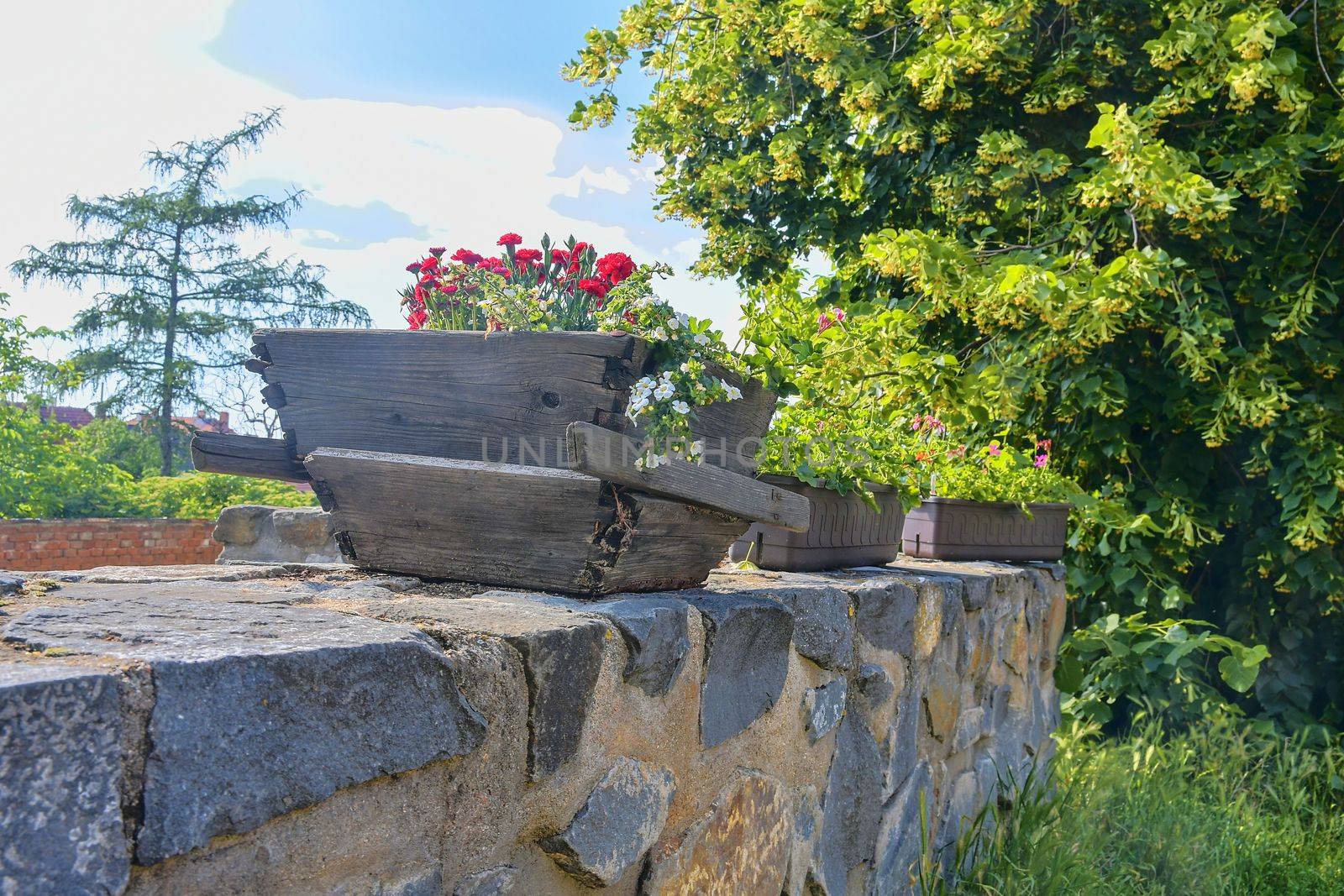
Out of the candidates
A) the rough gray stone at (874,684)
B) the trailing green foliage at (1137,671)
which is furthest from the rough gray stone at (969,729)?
the trailing green foliage at (1137,671)

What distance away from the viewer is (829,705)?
1.95 metres

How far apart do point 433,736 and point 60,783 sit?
330mm

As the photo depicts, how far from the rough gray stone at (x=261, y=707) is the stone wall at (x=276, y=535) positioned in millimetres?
2245

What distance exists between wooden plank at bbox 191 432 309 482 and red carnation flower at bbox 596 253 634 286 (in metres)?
0.58

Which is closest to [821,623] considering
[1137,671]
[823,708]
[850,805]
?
[823,708]

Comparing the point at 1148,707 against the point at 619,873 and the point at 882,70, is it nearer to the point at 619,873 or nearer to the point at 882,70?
the point at 882,70

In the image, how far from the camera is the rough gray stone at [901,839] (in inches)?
88.7

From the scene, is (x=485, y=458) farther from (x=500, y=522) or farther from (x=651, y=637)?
(x=651, y=637)

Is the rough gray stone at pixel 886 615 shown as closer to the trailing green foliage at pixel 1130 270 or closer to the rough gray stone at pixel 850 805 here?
the rough gray stone at pixel 850 805

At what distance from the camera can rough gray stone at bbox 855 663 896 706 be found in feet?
6.94

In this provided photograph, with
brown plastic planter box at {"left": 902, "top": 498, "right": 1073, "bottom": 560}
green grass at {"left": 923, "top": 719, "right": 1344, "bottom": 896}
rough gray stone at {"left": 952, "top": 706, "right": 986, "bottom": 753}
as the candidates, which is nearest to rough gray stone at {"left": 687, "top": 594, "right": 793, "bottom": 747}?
green grass at {"left": 923, "top": 719, "right": 1344, "bottom": 896}

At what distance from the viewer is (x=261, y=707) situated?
32.5 inches

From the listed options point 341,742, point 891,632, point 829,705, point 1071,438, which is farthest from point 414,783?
point 1071,438

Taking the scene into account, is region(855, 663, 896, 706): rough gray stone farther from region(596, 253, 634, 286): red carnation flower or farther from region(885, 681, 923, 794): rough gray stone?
region(596, 253, 634, 286): red carnation flower
